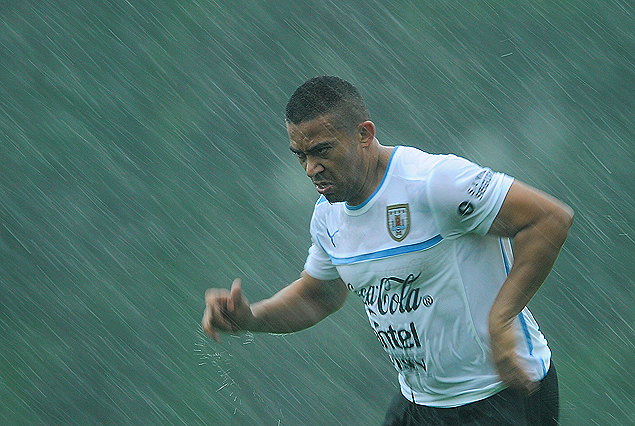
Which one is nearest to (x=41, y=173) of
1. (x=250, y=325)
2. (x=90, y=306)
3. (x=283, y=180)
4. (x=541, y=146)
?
(x=90, y=306)

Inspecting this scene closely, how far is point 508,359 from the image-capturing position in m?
2.67

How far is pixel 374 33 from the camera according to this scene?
354 inches

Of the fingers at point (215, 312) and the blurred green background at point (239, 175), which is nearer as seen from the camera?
the fingers at point (215, 312)

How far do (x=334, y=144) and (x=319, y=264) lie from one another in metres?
0.60

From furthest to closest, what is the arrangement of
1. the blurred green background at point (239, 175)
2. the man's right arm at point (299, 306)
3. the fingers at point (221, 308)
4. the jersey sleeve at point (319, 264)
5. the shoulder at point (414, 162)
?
1. the blurred green background at point (239, 175)
2. the man's right arm at point (299, 306)
3. the jersey sleeve at point (319, 264)
4. the fingers at point (221, 308)
5. the shoulder at point (414, 162)

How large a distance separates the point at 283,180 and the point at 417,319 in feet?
17.9

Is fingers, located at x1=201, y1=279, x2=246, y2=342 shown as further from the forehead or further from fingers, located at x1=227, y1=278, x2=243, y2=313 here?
the forehead

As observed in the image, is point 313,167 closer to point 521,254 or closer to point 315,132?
point 315,132

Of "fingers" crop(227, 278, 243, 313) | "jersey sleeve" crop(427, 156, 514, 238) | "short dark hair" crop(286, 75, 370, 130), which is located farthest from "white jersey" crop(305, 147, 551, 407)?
"fingers" crop(227, 278, 243, 313)

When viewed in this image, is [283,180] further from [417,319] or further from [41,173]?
[417,319]

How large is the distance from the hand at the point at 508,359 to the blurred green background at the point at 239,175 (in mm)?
4531

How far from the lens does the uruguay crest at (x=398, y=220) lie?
285cm

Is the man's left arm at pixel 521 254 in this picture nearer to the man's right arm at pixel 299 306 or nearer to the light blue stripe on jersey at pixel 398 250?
the light blue stripe on jersey at pixel 398 250

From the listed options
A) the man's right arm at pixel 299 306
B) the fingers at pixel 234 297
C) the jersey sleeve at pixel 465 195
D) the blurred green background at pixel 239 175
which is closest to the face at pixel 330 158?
the jersey sleeve at pixel 465 195
